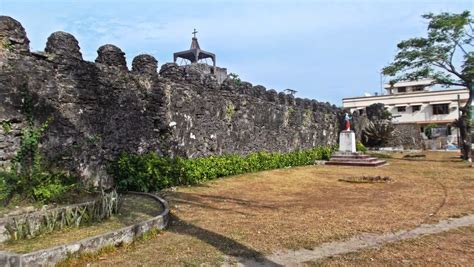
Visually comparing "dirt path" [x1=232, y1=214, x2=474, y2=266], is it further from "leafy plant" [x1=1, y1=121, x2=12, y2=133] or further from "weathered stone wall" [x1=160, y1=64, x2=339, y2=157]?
"weathered stone wall" [x1=160, y1=64, x2=339, y2=157]

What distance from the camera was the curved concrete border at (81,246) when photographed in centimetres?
343

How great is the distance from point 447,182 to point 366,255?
7027 millimetres

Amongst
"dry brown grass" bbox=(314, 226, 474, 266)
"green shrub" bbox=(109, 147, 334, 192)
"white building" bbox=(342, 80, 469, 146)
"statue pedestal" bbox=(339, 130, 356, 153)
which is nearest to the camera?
"dry brown grass" bbox=(314, 226, 474, 266)

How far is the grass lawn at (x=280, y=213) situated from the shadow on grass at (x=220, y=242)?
0.01 m

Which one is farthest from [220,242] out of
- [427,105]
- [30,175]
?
[427,105]

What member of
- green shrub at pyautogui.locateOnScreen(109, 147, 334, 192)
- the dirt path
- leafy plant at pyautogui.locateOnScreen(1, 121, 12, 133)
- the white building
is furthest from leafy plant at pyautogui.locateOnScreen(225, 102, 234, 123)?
the white building

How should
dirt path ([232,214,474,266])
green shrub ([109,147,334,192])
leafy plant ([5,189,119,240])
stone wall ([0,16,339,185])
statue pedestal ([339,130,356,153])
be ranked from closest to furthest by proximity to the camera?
1. dirt path ([232,214,474,266])
2. leafy plant ([5,189,119,240])
3. stone wall ([0,16,339,185])
4. green shrub ([109,147,334,192])
5. statue pedestal ([339,130,356,153])

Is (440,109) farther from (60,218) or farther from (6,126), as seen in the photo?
(60,218)

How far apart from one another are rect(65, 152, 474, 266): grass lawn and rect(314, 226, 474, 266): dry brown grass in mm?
573

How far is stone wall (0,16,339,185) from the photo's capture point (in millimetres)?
6355

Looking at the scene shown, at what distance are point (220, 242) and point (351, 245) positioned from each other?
1.52 meters

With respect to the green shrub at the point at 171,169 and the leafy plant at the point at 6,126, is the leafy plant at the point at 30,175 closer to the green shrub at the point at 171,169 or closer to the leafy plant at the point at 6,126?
the leafy plant at the point at 6,126

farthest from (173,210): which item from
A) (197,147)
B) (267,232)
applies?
(197,147)

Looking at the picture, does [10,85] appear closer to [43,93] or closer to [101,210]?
[43,93]
